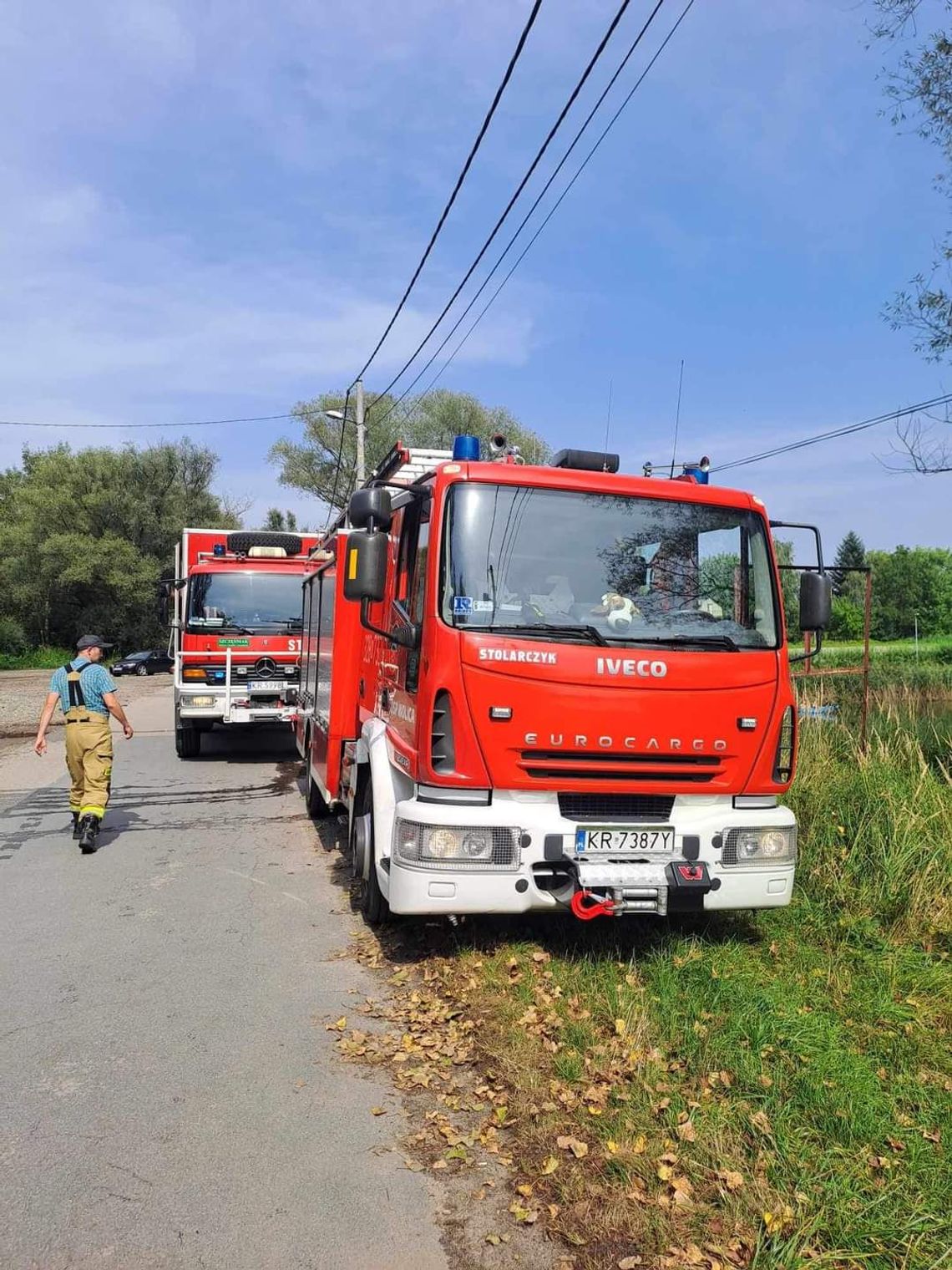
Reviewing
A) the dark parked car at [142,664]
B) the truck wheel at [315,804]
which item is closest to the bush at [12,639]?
the dark parked car at [142,664]

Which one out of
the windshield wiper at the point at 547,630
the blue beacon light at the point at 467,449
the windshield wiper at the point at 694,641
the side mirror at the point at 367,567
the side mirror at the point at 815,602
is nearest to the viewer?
the windshield wiper at the point at 547,630

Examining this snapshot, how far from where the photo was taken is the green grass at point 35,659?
45.5 meters

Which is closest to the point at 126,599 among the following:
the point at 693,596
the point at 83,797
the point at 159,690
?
the point at 159,690

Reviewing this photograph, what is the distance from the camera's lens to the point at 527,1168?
126 inches

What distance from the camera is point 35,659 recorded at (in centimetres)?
4659

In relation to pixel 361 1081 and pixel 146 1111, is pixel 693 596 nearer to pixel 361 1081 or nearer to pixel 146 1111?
pixel 361 1081

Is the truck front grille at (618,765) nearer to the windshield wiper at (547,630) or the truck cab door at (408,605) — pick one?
the windshield wiper at (547,630)

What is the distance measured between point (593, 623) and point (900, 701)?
599cm

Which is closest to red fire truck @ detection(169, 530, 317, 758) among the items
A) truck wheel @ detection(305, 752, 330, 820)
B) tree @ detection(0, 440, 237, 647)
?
truck wheel @ detection(305, 752, 330, 820)

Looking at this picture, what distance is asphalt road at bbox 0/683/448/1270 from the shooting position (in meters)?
2.87

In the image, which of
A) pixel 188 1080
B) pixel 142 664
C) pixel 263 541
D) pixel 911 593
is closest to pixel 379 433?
pixel 142 664

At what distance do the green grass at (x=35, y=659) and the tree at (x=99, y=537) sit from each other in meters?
1.64

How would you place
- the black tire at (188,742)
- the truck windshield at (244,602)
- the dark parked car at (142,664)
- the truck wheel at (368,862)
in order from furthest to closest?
the dark parked car at (142,664)
the black tire at (188,742)
the truck windshield at (244,602)
the truck wheel at (368,862)

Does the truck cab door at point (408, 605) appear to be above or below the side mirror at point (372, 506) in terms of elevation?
below
